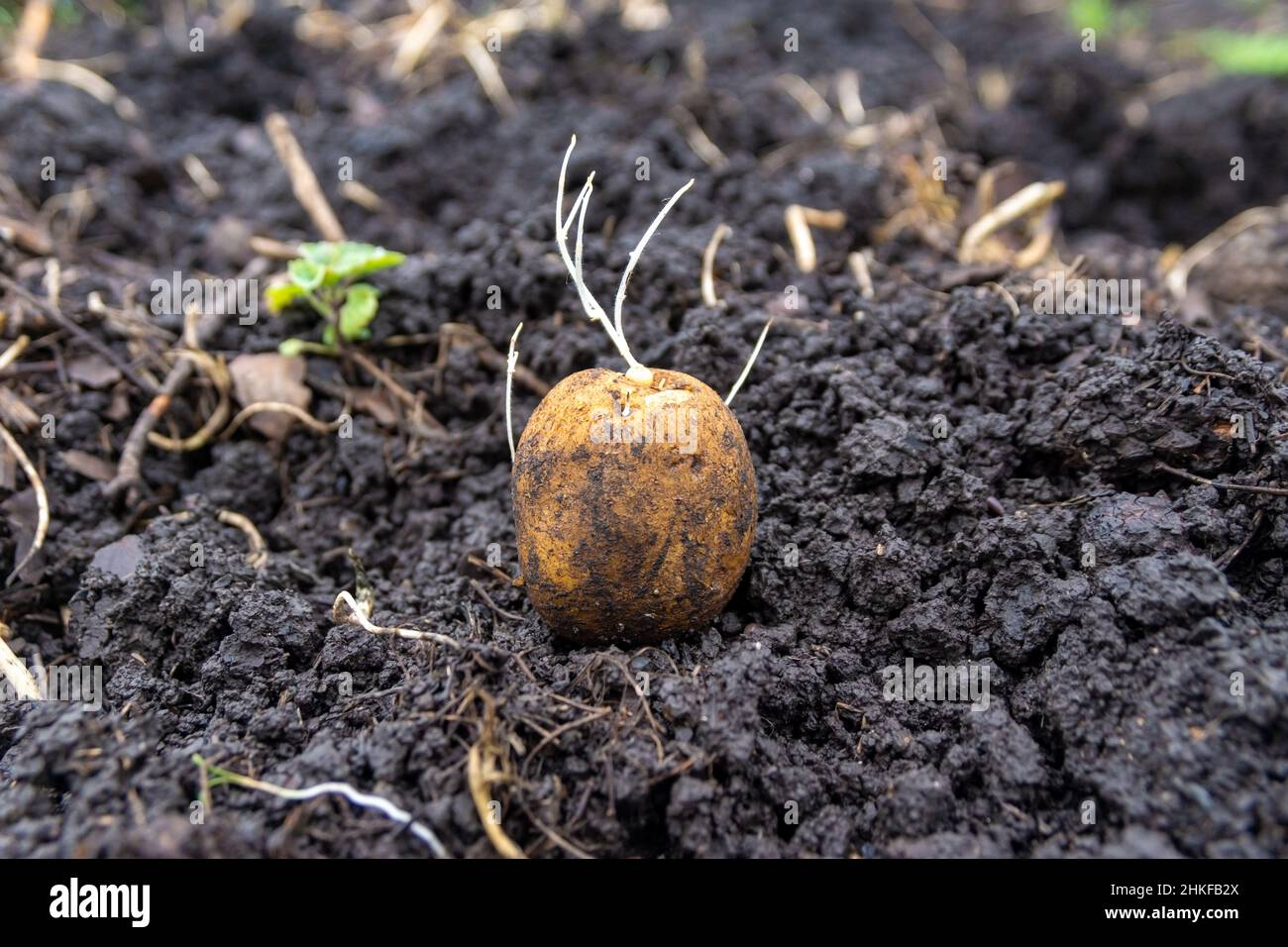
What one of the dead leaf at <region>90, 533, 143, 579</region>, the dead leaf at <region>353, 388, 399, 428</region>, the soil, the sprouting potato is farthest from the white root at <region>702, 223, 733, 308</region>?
the dead leaf at <region>90, 533, 143, 579</region>

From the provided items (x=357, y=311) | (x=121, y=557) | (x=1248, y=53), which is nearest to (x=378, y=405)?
(x=357, y=311)

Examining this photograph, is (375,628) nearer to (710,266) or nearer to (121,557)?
(121,557)

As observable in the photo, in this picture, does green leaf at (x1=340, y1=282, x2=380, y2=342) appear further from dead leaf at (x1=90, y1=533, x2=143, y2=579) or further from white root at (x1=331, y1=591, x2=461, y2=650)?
white root at (x1=331, y1=591, x2=461, y2=650)

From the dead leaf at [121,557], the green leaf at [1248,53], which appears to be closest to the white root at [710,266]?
the dead leaf at [121,557]

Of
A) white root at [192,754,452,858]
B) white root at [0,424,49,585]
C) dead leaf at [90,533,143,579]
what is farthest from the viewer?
white root at [0,424,49,585]
